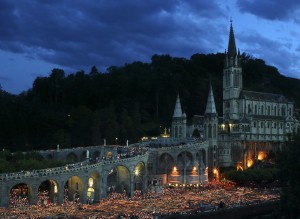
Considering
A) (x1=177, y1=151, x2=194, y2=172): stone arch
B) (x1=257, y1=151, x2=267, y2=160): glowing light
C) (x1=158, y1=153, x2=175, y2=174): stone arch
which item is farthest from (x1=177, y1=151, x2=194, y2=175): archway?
(x1=257, y1=151, x2=267, y2=160): glowing light

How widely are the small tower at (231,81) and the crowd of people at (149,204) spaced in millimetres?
24308

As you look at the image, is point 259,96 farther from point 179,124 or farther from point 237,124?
point 179,124

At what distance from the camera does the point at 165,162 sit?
7812cm

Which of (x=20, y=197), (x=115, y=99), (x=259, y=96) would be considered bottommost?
(x=20, y=197)

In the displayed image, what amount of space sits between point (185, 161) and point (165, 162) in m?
3.00

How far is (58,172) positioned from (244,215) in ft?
64.2

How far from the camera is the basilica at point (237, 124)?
85.2 metres

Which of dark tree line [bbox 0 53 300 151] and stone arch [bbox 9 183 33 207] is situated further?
dark tree line [bbox 0 53 300 151]

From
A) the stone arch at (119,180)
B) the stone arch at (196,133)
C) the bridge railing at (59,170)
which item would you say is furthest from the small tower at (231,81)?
the bridge railing at (59,170)

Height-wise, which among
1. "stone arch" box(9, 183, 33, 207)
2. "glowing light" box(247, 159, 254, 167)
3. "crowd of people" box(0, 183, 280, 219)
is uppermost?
"glowing light" box(247, 159, 254, 167)

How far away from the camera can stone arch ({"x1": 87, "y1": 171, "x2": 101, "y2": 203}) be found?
194 ft

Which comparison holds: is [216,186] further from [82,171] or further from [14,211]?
[14,211]

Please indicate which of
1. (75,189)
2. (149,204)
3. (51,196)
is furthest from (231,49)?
(51,196)

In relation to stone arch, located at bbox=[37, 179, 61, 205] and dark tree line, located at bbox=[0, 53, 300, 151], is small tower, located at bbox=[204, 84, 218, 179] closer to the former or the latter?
dark tree line, located at bbox=[0, 53, 300, 151]
